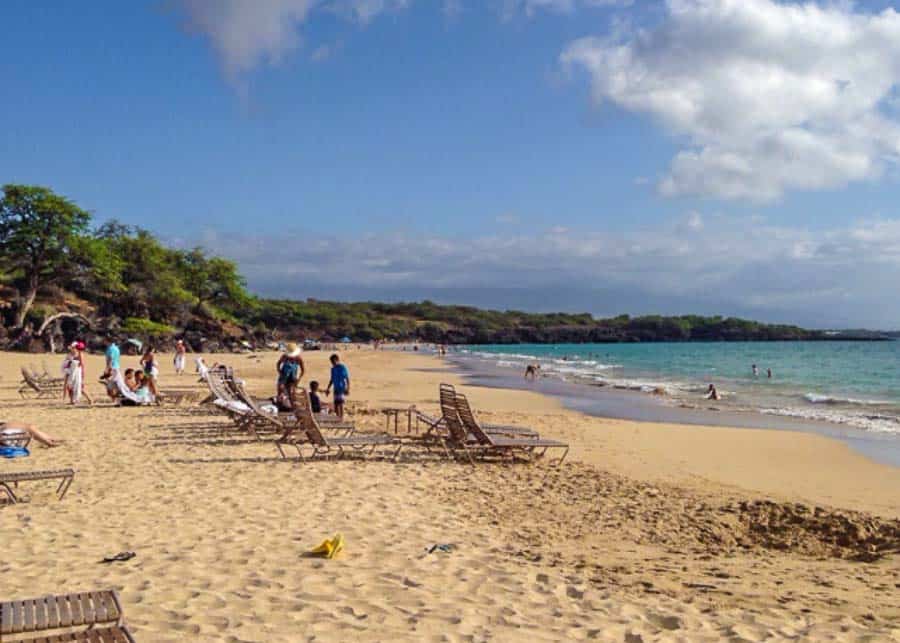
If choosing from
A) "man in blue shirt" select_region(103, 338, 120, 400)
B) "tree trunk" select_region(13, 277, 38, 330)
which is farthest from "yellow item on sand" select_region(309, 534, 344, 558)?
"tree trunk" select_region(13, 277, 38, 330)

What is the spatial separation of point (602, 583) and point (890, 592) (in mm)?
1804

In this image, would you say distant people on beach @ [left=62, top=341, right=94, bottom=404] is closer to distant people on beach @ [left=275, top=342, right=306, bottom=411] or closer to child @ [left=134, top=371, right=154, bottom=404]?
child @ [left=134, top=371, right=154, bottom=404]

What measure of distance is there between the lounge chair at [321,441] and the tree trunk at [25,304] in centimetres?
3617

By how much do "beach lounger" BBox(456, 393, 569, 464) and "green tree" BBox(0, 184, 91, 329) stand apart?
38.8 metres

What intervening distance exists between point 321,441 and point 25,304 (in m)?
39.2

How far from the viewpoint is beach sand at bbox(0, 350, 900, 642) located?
4.26 m

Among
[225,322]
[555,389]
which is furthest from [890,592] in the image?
[225,322]

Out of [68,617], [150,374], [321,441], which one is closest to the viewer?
[68,617]

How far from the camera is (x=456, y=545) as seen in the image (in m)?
5.77

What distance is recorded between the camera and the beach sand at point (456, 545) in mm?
4258

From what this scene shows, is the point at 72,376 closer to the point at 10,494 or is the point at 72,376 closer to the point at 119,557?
the point at 10,494

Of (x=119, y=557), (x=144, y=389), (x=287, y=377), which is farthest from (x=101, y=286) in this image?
(x=119, y=557)

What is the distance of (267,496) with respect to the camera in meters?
7.25

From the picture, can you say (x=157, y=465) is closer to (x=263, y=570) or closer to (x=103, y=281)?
(x=263, y=570)
